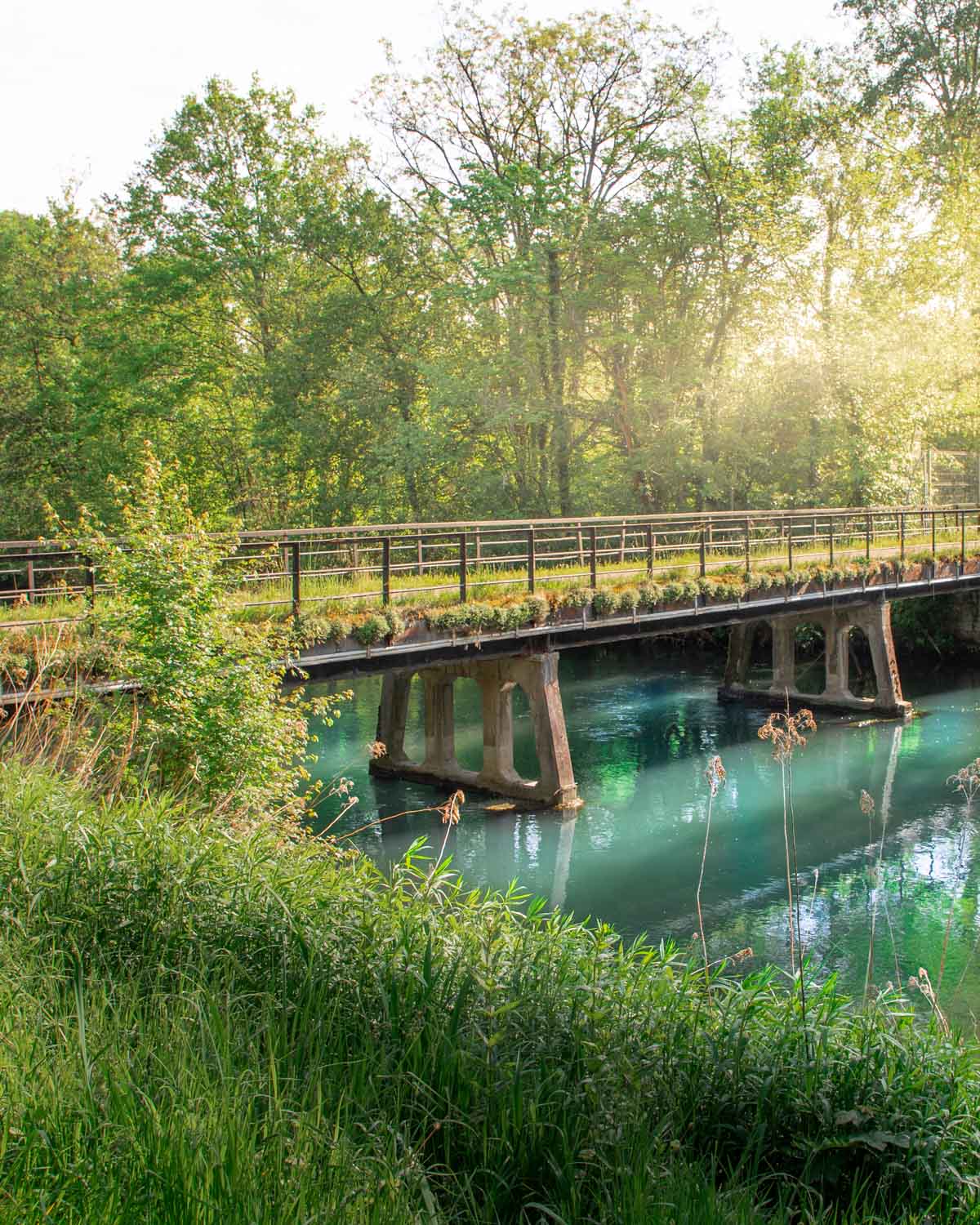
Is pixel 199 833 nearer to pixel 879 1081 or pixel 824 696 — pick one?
Result: pixel 879 1081

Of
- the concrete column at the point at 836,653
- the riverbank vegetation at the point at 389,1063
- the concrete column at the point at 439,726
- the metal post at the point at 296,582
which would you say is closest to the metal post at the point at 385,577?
the metal post at the point at 296,582

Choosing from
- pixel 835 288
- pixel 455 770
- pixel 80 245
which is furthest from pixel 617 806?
pixel 80 245

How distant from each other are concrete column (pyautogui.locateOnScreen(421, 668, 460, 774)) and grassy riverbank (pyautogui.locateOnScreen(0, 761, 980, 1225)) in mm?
10985

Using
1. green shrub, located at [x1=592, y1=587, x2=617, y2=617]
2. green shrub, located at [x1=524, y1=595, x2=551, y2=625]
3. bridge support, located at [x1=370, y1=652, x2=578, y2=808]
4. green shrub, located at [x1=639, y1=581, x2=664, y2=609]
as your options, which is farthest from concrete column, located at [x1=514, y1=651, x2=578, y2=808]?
green shrub, located at [x1=639, y1=581, x2=664, y2=609]

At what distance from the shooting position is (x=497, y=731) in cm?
1568

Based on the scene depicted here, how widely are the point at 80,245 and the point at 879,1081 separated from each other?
108 ft

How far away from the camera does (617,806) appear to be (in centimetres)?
1575

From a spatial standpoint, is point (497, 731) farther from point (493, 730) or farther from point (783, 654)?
point (783, 654)

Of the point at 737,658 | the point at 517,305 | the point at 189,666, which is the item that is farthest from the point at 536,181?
the point at 189,666

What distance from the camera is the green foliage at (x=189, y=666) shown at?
792cm

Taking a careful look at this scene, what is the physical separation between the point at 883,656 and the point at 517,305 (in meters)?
13.3

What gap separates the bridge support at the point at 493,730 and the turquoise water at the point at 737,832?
0.36 meters

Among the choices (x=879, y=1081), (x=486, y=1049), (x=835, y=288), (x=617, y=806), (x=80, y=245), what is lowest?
(x=617, y=806)

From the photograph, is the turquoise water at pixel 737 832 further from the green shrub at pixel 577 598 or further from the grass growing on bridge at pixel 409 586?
the grass growing on bridge at pixel 409 586
